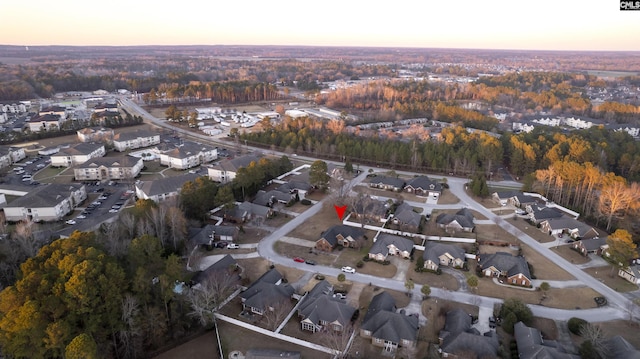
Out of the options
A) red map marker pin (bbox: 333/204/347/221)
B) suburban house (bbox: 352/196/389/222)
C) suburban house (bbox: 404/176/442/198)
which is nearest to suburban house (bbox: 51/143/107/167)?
red map marker pin (bbox: 333/204/347/221)

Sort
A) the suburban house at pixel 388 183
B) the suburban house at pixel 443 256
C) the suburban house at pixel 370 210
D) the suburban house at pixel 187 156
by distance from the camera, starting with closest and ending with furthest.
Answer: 1. the suburban house at pixel 443 256
2. the suburban house at pixel 370 210
3. the suburban house at pixel 388 183
4. the suburban house at pixel 187 156

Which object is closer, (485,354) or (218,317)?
(485,354)

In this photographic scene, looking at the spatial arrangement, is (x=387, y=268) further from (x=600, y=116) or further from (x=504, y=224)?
(x=600, y=116)

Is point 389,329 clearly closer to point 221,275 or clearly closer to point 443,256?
point 443,256

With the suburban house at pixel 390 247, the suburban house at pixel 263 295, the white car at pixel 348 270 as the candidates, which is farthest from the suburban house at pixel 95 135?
the suburban house at pixel 390 247

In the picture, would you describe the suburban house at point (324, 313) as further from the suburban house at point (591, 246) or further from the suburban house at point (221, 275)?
the suburban house at point (591, 246)

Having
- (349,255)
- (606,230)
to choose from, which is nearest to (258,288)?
(349,255)
